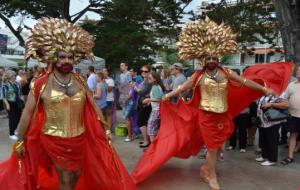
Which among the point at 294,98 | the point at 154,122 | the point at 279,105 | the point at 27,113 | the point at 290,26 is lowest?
the point at 154,122

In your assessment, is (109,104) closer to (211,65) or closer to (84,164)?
(211,65)

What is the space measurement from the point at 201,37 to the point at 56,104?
2.56 m

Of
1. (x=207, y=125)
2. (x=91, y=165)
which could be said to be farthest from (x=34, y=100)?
(x=207, y=125)

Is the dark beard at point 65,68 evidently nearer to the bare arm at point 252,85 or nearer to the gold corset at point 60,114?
the gold corset at point 60,114

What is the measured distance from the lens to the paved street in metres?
6.08

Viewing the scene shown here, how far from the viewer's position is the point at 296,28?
9180mm

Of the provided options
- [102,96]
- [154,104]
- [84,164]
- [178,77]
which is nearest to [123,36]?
[102,96]

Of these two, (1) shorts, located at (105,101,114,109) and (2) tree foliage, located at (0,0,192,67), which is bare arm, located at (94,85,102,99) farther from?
(2) tree foliage, located at (0,0,192,67)

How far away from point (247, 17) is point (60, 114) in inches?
526

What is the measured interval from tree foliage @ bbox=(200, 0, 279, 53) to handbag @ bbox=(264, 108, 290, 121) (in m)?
7.41

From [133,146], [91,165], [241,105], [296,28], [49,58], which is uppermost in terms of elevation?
[296,28]

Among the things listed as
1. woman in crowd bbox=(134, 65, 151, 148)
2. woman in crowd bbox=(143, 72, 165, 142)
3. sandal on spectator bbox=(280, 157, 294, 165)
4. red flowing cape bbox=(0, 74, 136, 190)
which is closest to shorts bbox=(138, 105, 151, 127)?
woman in crowd bbox=(134, 65, 151, 148)

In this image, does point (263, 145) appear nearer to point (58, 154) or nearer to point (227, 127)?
point (227, 127)

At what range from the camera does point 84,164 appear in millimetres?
4758
